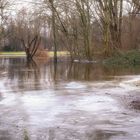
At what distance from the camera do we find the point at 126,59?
126 ft

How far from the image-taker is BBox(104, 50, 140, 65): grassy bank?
3750 centimetres

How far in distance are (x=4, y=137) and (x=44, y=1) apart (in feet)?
129

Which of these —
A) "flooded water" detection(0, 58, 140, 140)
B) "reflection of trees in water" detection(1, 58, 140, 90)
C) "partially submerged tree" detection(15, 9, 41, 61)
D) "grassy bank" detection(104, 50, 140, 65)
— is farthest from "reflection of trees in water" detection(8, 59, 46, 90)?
"partially submerged tree" detection(15, 9, 41, 61)

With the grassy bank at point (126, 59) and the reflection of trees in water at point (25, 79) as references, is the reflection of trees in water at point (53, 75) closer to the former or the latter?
the reflection of trees in water at point (25, 79)

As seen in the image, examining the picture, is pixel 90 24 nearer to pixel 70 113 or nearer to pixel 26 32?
pixel 26 32

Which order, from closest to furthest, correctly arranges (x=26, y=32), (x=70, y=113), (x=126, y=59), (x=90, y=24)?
(x=70, y=113) → (x=126, y=59) → (x=90, y=24) → (x=26, y=32)

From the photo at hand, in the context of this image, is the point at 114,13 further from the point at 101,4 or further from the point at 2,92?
the point at 2,92

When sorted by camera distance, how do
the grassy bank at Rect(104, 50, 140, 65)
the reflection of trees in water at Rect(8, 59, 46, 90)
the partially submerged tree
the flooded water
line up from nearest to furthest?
the flooded water
the reflection of trees in water at Rect(8, 59, 46, 90)
the grassy bank at Rect(104, 50, 140, 65)
the partially submerged tree

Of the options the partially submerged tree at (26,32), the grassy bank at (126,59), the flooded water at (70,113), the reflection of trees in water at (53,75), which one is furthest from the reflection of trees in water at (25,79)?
the partially submerged tree at (26,32)

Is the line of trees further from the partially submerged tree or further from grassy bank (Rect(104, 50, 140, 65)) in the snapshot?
the partially submerged tree

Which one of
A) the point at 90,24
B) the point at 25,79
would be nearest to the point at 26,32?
the point at 90,24

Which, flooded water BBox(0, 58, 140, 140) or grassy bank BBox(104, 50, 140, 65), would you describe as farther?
grassy bank BBox(104, 50, 140, 65)

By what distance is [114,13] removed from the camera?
4262cm

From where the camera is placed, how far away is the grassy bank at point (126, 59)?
123 feet
